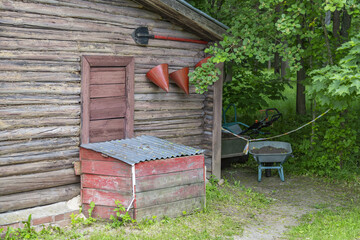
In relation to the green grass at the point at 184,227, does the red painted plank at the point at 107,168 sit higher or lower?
higher

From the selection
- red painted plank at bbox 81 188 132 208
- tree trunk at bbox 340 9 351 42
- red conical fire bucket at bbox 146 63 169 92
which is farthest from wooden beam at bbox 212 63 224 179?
tree trunk at bbox 340 9 351 42

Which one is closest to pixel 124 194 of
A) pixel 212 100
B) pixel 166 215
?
pixel 166 215

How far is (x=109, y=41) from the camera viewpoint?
7.54 m

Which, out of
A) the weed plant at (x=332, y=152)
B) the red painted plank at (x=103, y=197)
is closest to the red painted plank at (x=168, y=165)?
the red painted plank at (x=103, y=197)

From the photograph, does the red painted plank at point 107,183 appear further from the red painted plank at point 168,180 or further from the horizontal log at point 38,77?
the horizontal log at point 38,77

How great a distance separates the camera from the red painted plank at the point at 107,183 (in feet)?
21.3

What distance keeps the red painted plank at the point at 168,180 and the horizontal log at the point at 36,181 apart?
136cm

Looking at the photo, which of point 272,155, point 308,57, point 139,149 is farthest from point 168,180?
point 308,57

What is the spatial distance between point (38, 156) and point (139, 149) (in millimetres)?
1494

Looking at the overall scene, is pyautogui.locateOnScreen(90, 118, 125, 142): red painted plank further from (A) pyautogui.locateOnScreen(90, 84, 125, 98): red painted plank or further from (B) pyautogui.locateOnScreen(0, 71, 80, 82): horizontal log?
(B) pyautogui.locateOnScreen(0, 71, 80, 82): horizontal log

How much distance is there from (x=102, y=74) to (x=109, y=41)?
0.56 m

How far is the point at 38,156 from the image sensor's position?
22.4 ft

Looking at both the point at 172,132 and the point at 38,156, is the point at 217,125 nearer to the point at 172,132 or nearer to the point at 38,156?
the point at 172,132

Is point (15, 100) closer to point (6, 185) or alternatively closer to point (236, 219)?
point (6, 185)
